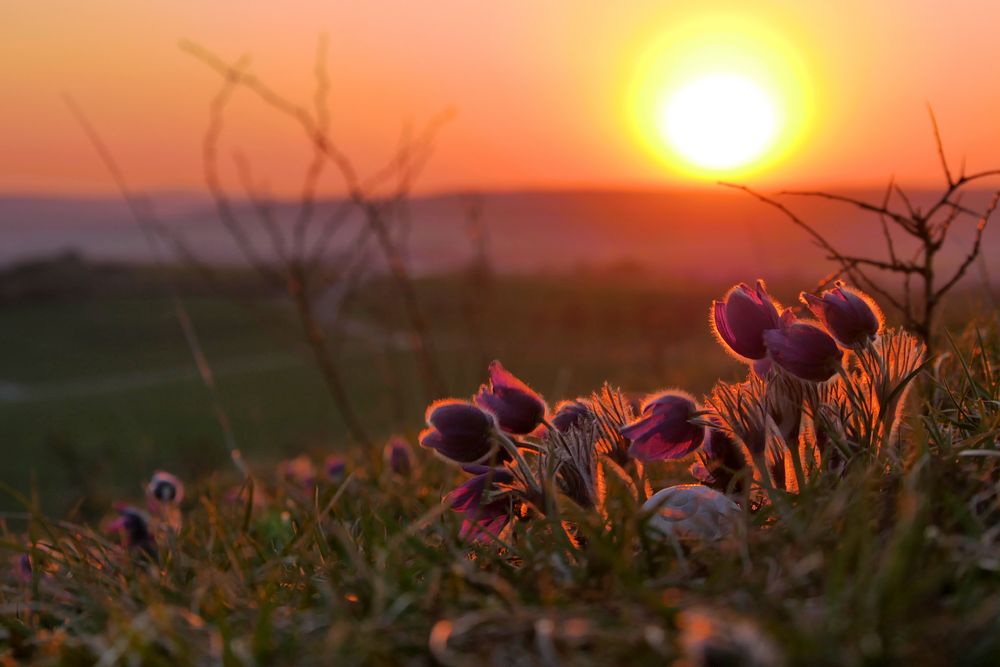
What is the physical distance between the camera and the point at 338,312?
185 inches

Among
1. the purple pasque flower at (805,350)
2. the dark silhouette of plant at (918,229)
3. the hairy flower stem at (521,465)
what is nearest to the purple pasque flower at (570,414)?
the hairy flower stem at (521,465)

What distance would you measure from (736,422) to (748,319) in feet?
0.61

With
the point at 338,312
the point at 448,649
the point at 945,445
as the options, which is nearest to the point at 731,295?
the point at 945,445

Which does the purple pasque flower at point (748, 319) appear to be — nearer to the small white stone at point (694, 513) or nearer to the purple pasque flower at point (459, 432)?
the small white stone at point (694, 513)

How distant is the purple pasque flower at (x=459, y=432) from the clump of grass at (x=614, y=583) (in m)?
0.01

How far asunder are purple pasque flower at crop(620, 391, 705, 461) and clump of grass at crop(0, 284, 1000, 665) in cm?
5

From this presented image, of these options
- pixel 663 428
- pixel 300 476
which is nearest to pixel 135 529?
pixel 300 476

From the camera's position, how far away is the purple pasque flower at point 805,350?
62.1 inches

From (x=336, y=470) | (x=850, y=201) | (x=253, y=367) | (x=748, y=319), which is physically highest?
(x=253, y=367)

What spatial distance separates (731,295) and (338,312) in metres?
3.24

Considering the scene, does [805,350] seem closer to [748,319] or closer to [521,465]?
[748,319]

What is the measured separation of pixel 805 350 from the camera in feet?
5.21

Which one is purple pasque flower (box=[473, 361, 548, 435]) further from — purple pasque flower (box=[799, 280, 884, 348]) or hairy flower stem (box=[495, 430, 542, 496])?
purple pasque flower (box=[799, 280, 884, 348])

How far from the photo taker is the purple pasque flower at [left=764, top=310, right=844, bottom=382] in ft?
5.18
